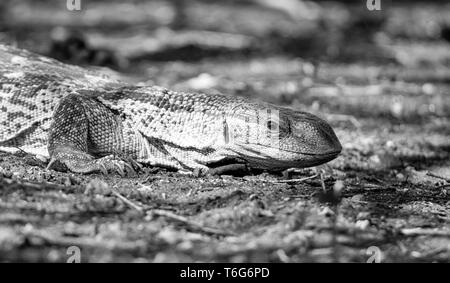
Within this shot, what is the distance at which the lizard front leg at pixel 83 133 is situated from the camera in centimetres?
507

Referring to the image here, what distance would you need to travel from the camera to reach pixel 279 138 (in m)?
5.01

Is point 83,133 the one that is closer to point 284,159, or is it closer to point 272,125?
point 272,125

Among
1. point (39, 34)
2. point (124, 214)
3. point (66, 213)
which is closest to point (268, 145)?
point (124, 214)

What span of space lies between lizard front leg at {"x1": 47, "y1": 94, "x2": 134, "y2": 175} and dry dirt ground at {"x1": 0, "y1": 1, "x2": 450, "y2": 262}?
0.62 feet

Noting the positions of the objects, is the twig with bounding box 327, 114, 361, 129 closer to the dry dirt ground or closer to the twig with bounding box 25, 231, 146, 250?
the dry dirt ground

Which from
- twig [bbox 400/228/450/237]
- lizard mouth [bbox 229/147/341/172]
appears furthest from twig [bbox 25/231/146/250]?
twig [bbox 400/228/450/237]

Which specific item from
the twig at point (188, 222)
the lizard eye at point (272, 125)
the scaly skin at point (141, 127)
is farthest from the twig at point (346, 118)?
the twig at point (188, 222)

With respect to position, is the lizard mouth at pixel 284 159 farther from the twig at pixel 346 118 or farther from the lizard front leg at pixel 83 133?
the twig at pixel 346 118

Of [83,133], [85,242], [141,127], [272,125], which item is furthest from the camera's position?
[141,127]

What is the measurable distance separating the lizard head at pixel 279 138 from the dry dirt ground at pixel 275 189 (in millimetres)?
197

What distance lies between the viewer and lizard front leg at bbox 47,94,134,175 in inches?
200

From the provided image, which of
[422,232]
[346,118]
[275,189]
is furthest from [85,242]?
[346,118]

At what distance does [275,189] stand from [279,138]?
1.27 feet
